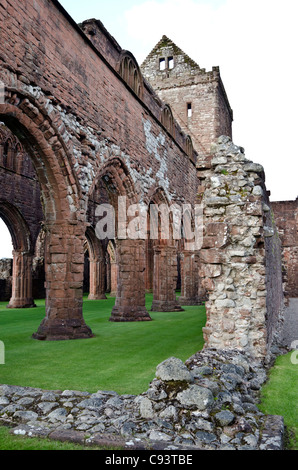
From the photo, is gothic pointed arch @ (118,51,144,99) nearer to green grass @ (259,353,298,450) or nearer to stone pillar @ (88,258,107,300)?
green grass @ (259,353,298,450)

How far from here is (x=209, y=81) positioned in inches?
877

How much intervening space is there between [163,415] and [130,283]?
7916 mm

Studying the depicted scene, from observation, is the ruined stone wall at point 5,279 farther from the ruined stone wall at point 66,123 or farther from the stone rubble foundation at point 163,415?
the stone rubble foundation at point 163,415

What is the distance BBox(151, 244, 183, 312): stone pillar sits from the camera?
13.7 m

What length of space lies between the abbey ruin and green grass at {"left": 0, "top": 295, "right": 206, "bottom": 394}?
740 millimetres

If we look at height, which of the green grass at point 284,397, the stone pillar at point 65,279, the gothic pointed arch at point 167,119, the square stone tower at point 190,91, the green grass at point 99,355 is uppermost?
the square stone tower at point 190,91

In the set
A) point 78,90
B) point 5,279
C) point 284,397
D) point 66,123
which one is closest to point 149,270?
point 5,279

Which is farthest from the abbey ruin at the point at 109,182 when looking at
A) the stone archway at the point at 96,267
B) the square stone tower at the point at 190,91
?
the square stone tower at the point at 190,91

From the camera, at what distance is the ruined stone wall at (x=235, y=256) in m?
4.77

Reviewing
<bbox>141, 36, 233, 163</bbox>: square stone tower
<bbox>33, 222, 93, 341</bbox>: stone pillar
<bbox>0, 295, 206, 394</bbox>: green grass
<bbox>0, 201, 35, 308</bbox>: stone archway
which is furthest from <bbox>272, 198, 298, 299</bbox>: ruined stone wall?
<bbox>33, 222, 93, 341</bbox>: stone pillar

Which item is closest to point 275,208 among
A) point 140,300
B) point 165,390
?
point 140,300

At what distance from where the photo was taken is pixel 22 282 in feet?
49.6

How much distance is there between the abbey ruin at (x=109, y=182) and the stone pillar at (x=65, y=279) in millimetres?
20

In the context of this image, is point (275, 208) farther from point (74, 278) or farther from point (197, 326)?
point (74, 278)
